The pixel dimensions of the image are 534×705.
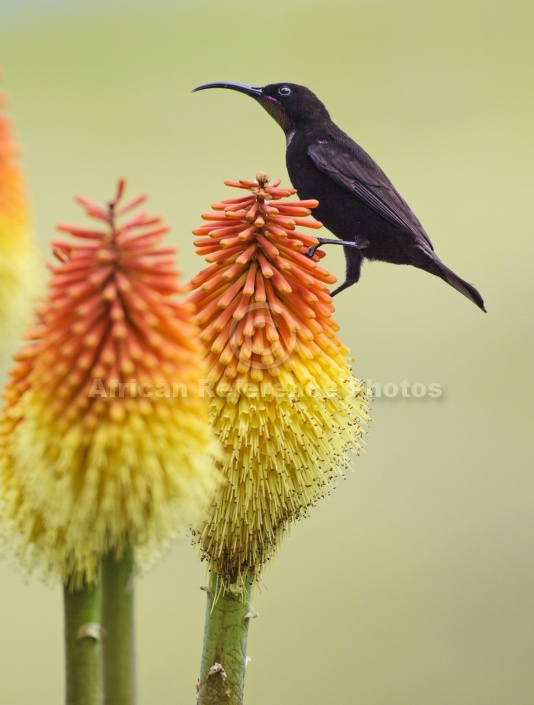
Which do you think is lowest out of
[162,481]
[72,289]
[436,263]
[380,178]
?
[162,481]

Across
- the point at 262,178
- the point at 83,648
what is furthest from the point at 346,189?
the point at 83,648

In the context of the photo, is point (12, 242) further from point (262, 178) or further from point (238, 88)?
point (238, 88)

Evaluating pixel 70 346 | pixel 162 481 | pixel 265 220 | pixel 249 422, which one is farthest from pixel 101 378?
pixel 265 220

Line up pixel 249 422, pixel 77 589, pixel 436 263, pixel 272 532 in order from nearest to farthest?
1. pixel 77 589
2. pixel 249 422
3. pixel 272 532
4. pixel 436 263

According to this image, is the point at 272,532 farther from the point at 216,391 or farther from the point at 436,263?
the point at 436,263

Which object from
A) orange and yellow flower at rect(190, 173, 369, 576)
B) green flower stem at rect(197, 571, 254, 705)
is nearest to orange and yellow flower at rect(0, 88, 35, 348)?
orange and yellow flower at rect(190, 173, 369, 576)

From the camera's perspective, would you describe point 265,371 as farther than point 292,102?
No

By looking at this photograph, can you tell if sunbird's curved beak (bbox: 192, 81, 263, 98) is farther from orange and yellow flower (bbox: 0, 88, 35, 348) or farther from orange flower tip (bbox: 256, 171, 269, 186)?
orange and yellow flower (bbox: 0, 88, 35, 348)
